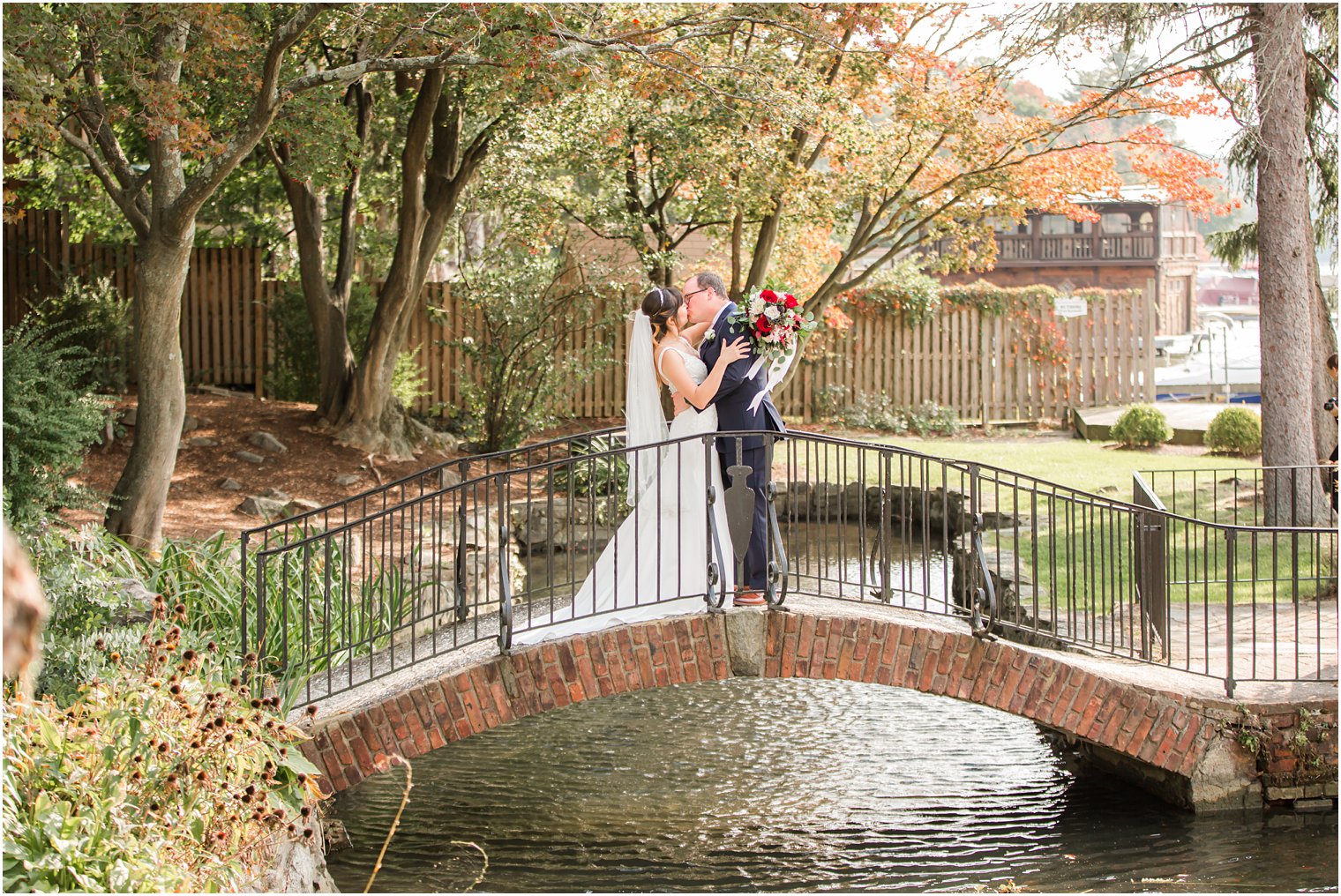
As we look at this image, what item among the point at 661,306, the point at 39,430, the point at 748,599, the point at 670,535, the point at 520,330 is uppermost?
the point at 520,330

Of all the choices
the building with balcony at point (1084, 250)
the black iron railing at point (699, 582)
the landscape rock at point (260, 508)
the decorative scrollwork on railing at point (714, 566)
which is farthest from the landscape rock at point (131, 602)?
the building with balcony at point (1084, 250)

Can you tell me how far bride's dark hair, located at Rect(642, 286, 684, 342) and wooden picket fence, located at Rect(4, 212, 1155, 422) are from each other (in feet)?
37.8

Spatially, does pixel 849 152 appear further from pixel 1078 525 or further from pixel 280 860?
pixel 280 860

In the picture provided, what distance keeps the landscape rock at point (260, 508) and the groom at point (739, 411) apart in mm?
6985

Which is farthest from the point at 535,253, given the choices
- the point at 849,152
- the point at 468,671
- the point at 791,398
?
the point at 468,671

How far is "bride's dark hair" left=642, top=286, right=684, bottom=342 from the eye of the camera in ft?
24.1

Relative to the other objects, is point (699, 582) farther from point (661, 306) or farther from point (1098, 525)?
point (1098, 525)

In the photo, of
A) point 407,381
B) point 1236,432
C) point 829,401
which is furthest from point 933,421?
point 407,381

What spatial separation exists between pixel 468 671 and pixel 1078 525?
984 centimetres

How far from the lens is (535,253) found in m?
17.3

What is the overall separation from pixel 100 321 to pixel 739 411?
1264 cm

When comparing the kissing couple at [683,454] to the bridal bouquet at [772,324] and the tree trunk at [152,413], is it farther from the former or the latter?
the tree trunk at [152,413]

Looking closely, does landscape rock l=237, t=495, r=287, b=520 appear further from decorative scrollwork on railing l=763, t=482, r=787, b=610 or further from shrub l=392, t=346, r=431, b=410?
decorative scrollwork on railing l=763, t=482, r=787, b=610

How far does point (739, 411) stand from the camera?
24.8 feet
